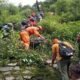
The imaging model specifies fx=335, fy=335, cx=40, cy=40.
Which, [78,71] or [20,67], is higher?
[78,71]

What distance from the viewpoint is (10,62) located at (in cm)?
1259

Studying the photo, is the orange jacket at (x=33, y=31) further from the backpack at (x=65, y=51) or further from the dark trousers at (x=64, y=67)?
the backpack at (x=65, y=51)

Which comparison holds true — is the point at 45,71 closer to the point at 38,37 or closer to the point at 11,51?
the point at 11,51

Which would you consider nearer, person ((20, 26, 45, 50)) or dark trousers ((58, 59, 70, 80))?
dark trousers ((58, 59, 70, 80))

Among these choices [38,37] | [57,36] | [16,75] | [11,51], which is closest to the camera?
[16,75]

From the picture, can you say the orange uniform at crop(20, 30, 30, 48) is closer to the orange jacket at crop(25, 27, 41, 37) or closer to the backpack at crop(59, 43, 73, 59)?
the orange jacket at crop(25, 27, 41, 37)

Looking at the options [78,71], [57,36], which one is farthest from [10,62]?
[78,71]

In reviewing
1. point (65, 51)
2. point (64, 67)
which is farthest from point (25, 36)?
point (65, 51)

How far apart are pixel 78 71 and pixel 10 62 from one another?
293 inches

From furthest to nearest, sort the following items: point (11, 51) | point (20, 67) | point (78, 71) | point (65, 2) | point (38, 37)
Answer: point (65, 2) < point (38, 37) < point (11, 51) < point (20, 67) < point (78, 71)

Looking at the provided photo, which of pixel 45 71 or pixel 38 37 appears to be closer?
pixel 45 71

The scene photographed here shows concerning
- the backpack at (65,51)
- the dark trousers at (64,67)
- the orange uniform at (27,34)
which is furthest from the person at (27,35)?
the backpack at (65,51)

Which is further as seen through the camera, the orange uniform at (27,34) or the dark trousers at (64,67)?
the orange uniform at (27,34)

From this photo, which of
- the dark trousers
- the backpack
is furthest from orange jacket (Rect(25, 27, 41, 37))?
the backpack
